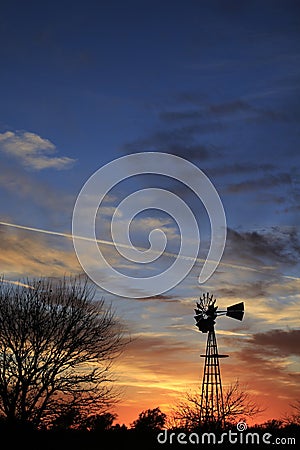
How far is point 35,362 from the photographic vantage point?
88.2ft

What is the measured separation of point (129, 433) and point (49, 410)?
22.3 ft

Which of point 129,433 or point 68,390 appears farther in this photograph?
point 129,433

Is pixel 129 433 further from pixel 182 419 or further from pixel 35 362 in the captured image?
pixel 35 362

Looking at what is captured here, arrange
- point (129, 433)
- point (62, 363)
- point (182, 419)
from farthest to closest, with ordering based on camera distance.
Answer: point (182, 419), point (129, 433), point (62, 363)

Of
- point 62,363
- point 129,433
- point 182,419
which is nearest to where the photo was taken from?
point 62,363

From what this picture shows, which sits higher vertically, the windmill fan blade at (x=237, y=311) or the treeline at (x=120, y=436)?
the windmill fan blade at (x=237, y=311)

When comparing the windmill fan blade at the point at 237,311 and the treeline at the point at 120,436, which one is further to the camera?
the windmill fan blade at the point at 237,311

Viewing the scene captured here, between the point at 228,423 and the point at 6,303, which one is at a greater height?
the point at 6,303

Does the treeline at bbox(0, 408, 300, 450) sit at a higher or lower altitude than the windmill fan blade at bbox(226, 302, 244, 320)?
lower

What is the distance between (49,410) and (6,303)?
5.58 meters

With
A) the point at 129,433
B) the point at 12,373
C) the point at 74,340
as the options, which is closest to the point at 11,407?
the point at 12,373

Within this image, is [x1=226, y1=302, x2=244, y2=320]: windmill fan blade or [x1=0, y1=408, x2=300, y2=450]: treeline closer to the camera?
[x1=0, y1=408, x2=300, y2=450]: treeline

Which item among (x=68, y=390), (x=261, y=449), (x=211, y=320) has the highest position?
(x=211, y=320)

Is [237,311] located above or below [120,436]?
above
